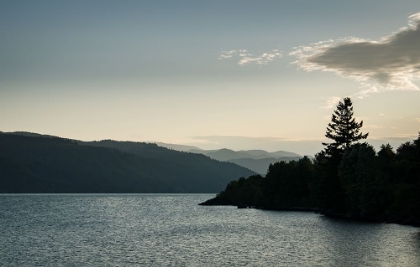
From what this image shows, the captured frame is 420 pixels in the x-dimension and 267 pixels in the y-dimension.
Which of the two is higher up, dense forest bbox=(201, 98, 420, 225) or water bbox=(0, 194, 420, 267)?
dense forest bbox=(201, 98, 420, 225)

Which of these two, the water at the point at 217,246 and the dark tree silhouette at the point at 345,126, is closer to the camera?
the water at the point at 217,246

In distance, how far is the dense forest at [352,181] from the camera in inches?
4126

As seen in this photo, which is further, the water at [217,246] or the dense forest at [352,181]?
the dense forest at [352,181]

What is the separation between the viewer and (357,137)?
14588cm

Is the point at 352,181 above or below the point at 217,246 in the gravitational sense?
above

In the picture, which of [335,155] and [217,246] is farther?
[335,155]

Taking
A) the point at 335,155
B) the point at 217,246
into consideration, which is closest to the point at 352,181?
the point at 335,155

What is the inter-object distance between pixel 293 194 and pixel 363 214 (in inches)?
2773

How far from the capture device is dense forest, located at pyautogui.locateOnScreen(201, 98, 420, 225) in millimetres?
104812

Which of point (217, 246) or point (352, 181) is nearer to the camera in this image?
point (217, 246)

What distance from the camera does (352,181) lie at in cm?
12200

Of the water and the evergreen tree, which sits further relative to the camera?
the evergreen tree

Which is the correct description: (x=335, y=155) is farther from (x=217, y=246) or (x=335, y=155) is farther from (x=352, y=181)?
(x=217, y=246)

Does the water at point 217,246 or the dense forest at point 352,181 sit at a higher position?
the dense forest at point 352,181
